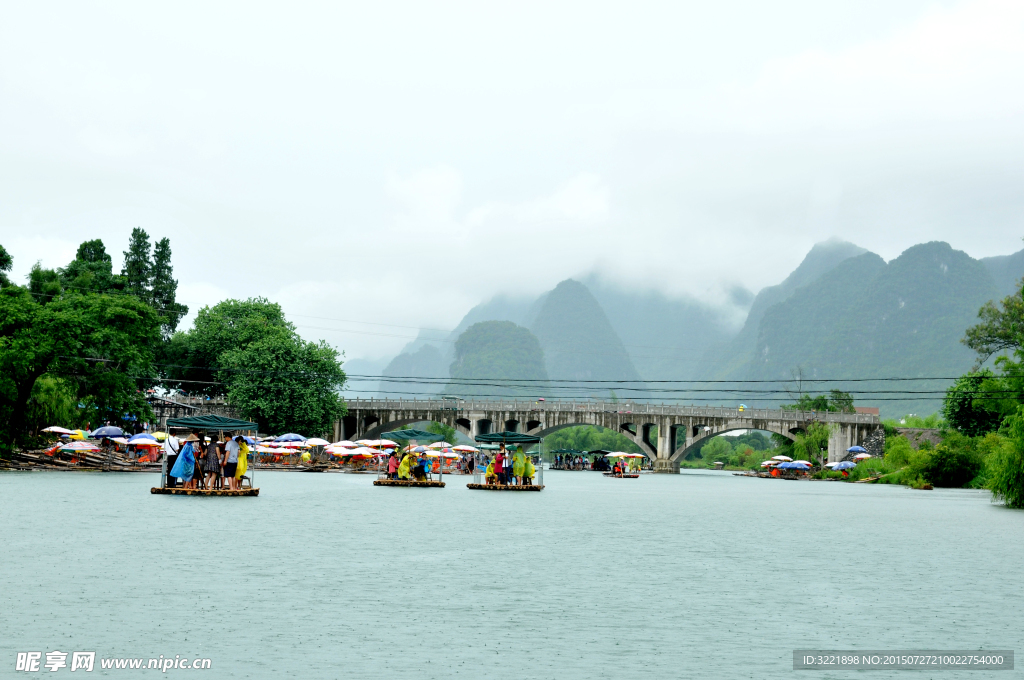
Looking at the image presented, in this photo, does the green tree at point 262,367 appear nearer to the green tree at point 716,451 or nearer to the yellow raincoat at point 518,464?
the yellow raincoat at point 518,464

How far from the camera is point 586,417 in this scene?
11575cm

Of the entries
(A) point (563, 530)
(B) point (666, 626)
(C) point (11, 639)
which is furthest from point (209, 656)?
(A) point (563, 530)

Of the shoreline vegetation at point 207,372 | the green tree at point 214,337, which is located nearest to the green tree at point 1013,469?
the shoreline vegetation at point 207,372

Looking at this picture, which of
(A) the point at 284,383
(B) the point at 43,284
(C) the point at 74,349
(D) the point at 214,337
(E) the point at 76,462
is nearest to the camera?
(C) the point at 74,349

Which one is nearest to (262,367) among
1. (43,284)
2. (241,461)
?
(43,284)

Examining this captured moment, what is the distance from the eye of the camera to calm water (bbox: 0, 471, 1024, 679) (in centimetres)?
1022

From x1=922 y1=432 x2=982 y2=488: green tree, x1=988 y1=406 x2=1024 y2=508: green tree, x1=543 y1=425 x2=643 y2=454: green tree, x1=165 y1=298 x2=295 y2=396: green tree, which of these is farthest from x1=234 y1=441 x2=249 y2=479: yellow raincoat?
x1=543 y1=425 x2=643 y2=454: green tree

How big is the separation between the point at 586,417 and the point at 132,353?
2653 inches

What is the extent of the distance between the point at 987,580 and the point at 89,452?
52.4 m

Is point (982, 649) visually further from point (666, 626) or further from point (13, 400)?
point (13, 400)

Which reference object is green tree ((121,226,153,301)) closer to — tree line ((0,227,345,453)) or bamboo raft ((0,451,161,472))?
tree line ((0,227,345,453))

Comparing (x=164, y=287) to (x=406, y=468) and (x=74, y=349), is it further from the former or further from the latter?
(x=406, y=468)

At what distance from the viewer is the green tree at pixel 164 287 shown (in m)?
99.5

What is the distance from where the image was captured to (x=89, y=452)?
190 feet
